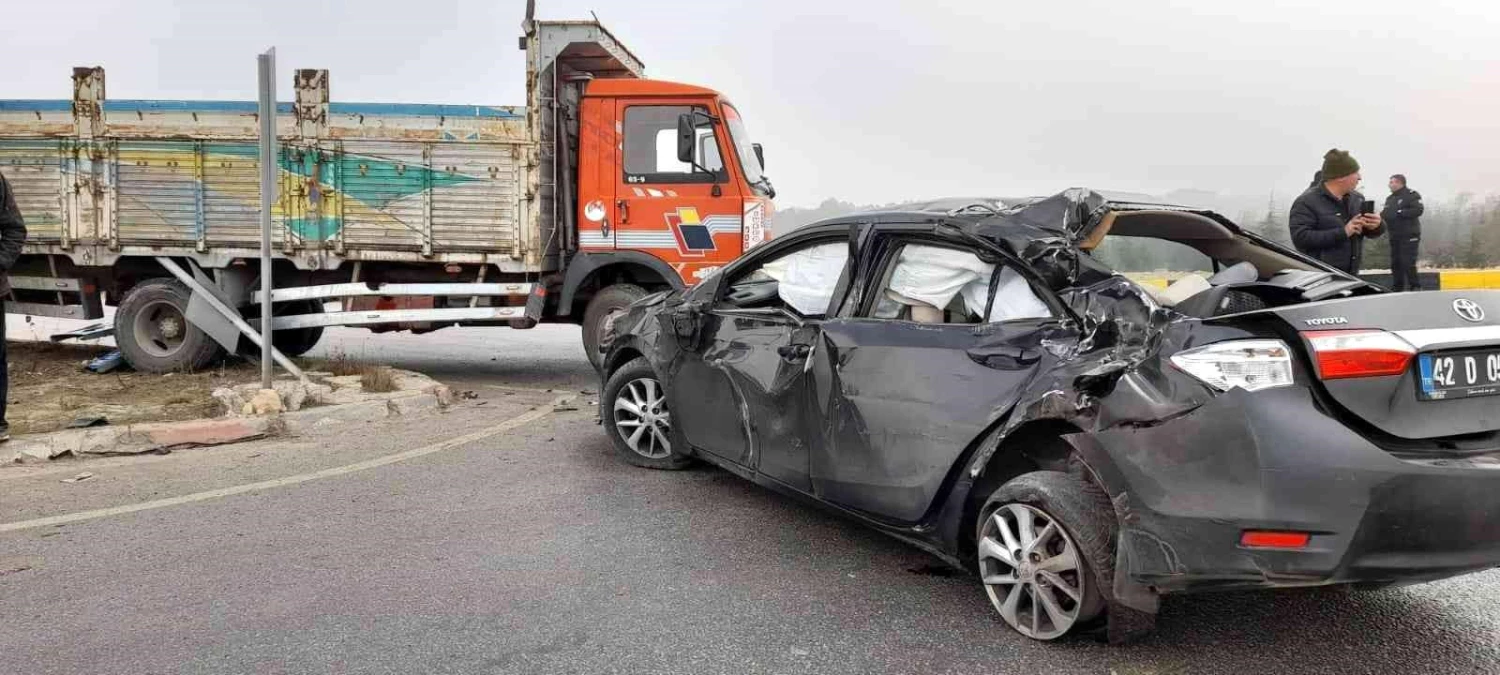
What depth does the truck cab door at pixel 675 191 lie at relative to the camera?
26.4ft

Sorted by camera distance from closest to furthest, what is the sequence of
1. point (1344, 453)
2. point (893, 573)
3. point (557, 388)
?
point (1344, 453), point (893, 573), point (557, 388)

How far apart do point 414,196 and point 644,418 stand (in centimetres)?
415

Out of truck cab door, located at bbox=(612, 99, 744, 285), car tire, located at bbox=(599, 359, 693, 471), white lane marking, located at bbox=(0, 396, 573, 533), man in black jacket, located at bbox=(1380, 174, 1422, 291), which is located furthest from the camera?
man in black jacket, located at bbox=(1380, 174, 1422, 291)

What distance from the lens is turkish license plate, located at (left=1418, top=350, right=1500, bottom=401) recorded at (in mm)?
2562

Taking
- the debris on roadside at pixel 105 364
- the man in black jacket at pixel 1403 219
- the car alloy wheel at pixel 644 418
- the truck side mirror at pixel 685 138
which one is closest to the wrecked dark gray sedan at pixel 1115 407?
the car alloy wheel at pixel 644 418

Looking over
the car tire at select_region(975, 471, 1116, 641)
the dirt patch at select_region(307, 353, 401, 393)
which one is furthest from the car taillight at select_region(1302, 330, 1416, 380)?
the dirt patch at select_region(307, 353, 401, 393)

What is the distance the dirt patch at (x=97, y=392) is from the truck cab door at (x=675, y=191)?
3343mm

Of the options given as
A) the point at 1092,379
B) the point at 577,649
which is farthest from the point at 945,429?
the point at 577,649

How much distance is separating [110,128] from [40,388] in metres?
2.23

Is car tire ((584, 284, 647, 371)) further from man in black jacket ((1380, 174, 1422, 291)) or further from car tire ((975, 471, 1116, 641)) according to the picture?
man in black jacket ((1380, 174, 1422, 291))

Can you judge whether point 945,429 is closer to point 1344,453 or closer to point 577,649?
point 1344,453

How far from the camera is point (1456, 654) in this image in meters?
2.87

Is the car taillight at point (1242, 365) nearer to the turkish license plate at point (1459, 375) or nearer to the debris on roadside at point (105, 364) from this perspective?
the turkish license plate at point (1459, 375)

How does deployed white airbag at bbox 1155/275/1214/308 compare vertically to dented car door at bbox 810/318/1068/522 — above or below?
above
